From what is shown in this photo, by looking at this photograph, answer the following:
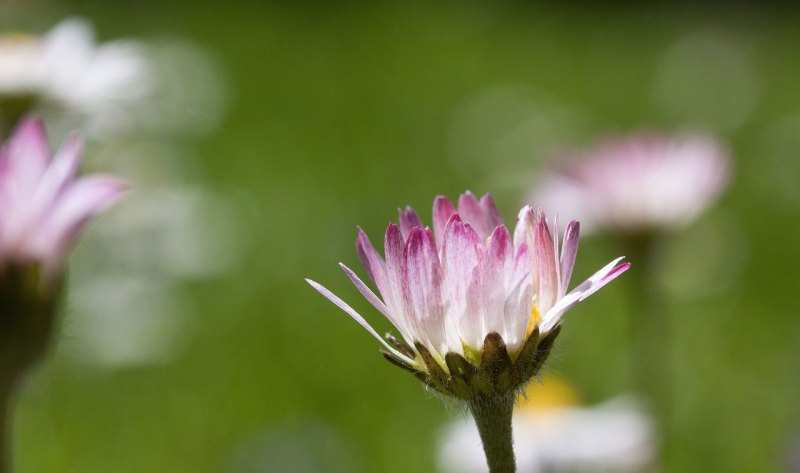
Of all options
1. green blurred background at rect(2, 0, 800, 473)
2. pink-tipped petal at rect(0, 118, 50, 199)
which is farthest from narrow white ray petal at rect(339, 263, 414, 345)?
pink-tipped petal at rect(0, 118, 50, 199)

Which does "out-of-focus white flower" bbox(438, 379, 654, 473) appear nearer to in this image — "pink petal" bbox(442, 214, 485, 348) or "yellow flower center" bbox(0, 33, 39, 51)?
"pink petal" bbox(442, 214, 485, 348)

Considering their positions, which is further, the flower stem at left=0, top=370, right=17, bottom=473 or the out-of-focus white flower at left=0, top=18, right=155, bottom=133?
the out-of-focus white flower at left=0, top=18, right=155, bottom=133

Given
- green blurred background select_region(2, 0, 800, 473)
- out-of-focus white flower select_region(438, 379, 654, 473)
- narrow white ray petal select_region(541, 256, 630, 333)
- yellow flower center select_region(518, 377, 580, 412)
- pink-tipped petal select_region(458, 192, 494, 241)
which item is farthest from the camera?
green blurred background select_region(2, 0, 800, 473)

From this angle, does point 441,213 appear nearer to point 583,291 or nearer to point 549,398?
point 583,291

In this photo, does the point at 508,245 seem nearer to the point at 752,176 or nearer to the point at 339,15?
the point at 752,176

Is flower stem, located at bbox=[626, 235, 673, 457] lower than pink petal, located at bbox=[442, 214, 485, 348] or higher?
higher

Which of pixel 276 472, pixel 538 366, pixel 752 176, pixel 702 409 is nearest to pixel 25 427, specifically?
pixel 276 472

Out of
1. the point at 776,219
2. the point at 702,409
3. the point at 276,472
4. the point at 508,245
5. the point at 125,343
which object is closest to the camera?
the point at 508,245
